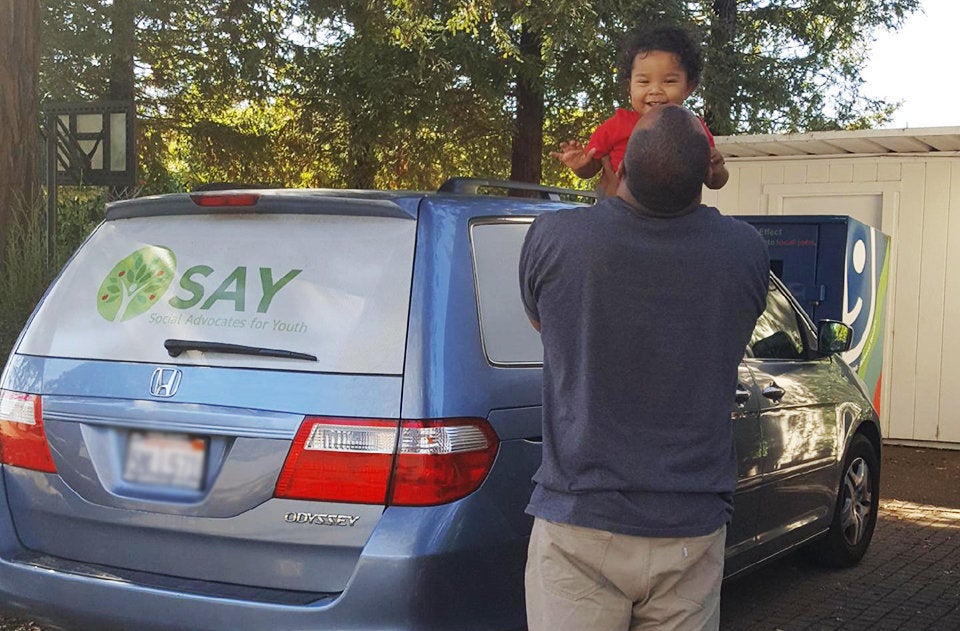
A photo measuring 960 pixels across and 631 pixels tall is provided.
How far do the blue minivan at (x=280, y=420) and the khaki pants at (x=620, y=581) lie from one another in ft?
2.42

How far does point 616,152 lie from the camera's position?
14.4 feet

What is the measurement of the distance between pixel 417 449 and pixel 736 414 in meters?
1.86

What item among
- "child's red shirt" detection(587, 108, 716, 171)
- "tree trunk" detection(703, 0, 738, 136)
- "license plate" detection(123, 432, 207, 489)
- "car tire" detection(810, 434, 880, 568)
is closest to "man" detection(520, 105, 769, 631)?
"license plate" detection(123, 432, 207, 489)

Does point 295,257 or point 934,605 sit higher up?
point 295,257

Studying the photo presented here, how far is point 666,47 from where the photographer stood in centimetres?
414

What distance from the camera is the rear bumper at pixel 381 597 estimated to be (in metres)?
3.22

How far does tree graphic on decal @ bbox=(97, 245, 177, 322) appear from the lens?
3.74 metres

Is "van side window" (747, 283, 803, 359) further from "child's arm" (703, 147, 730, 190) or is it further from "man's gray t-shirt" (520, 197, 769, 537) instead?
"man's gray t-shirt" (520, 197, 769, 537)

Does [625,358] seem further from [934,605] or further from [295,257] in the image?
[934,605]

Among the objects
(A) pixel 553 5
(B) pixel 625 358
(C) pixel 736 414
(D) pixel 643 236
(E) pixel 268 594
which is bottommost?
(E) pixel 268 594

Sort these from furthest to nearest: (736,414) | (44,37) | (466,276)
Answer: (44,37) < (736,414) < (466,276)

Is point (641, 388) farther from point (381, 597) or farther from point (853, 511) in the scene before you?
point (853, 511)

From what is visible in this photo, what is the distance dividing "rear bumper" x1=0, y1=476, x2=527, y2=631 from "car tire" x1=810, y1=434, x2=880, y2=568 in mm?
3161

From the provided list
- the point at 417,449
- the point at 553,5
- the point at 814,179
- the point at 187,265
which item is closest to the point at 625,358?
the point at 417,449
